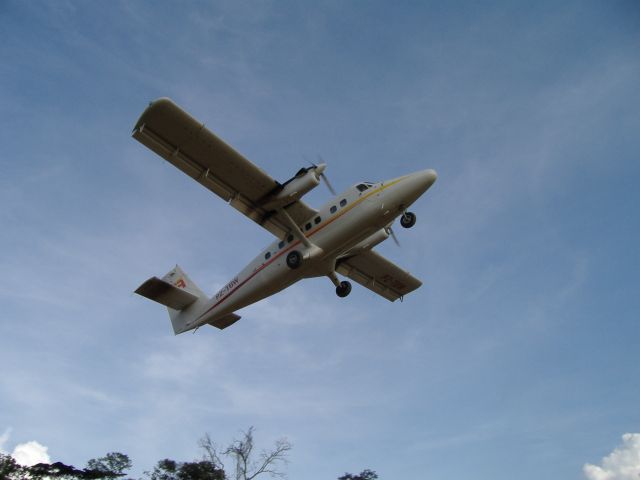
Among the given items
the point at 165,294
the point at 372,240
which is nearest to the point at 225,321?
the point at 165,294

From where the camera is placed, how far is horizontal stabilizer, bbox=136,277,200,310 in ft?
67.6

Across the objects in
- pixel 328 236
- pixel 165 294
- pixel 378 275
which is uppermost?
pixel 378 275

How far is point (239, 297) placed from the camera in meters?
19.7

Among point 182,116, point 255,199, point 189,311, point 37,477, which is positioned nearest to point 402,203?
point 255,199

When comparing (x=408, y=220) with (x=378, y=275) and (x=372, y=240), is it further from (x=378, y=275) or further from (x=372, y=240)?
(x=378, y=275)

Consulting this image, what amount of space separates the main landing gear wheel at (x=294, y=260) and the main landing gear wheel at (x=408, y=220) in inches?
156

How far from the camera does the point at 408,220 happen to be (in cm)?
1861

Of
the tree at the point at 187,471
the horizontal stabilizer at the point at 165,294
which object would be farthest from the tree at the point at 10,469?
the horizontal stabilizer at the point at 165,294

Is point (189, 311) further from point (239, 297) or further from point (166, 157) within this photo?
point (166, 157)

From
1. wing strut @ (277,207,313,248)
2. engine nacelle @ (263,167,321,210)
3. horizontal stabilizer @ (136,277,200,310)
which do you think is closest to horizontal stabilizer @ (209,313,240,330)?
horizontal stabilizer @ (136,277,200,310)

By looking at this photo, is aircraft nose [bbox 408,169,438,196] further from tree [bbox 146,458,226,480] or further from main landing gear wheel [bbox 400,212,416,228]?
tree [bbox 146,458,226,480]

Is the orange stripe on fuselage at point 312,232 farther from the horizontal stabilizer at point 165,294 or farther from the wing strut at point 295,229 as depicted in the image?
the horizontal stabilizer at point 165,294

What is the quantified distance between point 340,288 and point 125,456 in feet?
120

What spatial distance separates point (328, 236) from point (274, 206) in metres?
2.23
